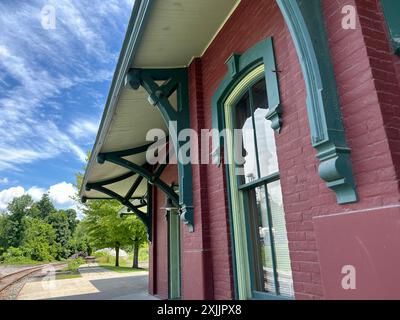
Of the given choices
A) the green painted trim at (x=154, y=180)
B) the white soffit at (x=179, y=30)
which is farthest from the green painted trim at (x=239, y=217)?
the green painted trim at (x=154, y=180)

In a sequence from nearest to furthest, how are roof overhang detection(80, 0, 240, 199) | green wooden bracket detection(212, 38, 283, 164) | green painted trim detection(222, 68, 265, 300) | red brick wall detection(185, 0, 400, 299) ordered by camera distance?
red brick wall detection(185, 0, 400, 299), green wooden bracket detection(212, 38, 283, 164), green painted trim detection(222, 68, 265, 300), roof overhang detection(80, 0, 240, 199)

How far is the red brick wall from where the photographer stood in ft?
5.90

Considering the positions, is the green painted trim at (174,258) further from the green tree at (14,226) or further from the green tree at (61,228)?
the green tree at (14,226)

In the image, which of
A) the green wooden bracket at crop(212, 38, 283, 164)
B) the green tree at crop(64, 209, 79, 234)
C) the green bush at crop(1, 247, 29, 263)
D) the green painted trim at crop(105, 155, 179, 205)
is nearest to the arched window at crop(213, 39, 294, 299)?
the green wooden bracket at crop(212, 38, 283, 164)

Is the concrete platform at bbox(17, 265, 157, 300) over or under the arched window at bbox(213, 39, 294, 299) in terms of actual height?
under

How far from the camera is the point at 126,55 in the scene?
4090mm

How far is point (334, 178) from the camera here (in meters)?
1.91

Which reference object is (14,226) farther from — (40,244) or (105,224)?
(105,224)

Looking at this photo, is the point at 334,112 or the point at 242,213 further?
the point at 242,213

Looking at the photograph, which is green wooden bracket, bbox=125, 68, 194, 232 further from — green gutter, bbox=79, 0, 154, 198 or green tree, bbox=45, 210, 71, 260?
green tree, bbox=45, 210, 71, 260

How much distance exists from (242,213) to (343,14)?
221 centimetres

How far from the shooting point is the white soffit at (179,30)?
11.8 ft
